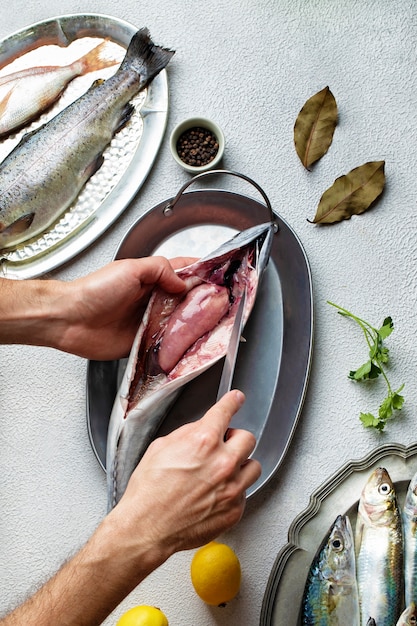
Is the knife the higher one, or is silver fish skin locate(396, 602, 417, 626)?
the knife

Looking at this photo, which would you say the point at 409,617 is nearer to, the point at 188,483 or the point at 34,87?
the point at 188,483

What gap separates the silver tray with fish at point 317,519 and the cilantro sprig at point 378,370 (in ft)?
0.24

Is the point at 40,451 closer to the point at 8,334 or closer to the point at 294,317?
the point at 8,334

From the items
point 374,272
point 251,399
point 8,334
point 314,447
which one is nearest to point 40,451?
point 8,334

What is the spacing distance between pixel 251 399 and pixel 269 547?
0.32 m

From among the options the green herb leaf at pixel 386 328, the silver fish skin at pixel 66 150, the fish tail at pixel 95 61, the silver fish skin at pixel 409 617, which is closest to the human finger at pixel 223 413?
the green herb leaf at pixel 386 328

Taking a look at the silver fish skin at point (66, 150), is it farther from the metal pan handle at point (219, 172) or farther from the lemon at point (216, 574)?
the lemon at point (216, 574)

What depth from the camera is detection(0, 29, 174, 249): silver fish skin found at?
5.27 feet

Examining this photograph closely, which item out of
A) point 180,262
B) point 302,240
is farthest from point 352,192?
point 180,262

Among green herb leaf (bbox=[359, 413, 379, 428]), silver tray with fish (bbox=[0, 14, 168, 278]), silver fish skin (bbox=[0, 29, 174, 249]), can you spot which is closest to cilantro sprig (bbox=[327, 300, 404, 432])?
green herb leaf (bbox=[359, 413, 379, 428])

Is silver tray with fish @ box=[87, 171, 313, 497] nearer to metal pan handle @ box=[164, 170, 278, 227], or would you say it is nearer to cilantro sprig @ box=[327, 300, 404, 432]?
metal pan handle @ box=[164, 170, 278, 227]

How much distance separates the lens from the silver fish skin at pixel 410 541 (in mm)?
1396

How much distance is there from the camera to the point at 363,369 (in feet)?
4.89

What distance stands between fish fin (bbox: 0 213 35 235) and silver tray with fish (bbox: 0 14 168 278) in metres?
0.04
